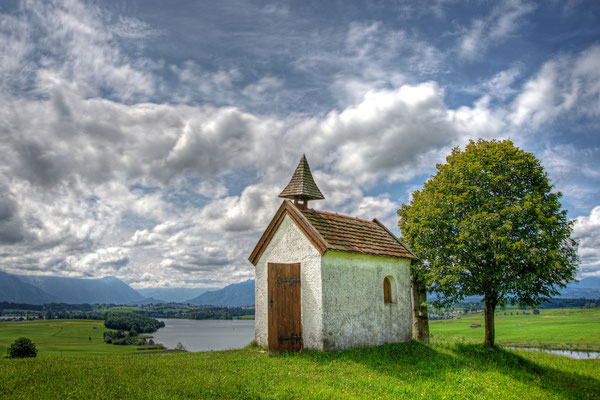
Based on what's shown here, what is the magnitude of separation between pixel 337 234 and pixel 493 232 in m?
7.56

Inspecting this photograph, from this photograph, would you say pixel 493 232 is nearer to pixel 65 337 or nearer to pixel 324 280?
pixel 324 280

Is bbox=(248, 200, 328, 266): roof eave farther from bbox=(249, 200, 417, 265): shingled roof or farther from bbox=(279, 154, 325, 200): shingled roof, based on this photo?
bbox=(279, 154, 325, 200): shingled roof

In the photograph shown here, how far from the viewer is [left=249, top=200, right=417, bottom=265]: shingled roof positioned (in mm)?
17062

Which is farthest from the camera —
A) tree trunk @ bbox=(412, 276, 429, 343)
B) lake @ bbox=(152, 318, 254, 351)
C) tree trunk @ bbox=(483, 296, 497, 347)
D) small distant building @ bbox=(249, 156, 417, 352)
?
lake @ bbox=(152, 318, 254, 351)

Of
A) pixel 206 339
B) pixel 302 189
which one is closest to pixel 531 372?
pixel 302 189

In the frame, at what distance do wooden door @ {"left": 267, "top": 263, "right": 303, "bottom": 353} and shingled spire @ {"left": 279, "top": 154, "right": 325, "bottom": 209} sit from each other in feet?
13.5

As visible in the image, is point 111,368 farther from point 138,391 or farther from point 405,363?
point 405,363

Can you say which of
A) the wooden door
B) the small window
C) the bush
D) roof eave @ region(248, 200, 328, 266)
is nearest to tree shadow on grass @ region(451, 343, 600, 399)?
the small window

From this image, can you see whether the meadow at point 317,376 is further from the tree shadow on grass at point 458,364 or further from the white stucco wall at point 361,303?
the white stucco wall at point 361,303

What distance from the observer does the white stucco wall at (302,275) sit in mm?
16156

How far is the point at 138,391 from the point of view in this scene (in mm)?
9484

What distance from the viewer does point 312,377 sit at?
12.2 m

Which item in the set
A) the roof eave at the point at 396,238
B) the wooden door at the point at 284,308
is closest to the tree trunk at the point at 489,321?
the roof eave at the point at 396,238

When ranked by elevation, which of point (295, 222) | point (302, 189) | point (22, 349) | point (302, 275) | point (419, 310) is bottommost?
point (22, 349)
